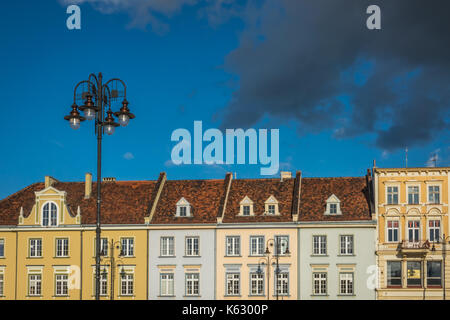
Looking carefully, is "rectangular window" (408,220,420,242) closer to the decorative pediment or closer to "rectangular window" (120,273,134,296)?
the decorative pediment

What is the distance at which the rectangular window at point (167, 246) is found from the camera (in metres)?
61.4

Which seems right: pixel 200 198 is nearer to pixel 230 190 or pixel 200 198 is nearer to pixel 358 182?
pixel 230 190

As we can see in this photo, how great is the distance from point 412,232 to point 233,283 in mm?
16763

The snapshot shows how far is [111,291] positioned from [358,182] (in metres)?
25.5

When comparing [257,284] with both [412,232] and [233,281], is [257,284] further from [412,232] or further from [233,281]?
[412,232]

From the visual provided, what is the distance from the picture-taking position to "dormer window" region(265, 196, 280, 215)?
6131 centimetres

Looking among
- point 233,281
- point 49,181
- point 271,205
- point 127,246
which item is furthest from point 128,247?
point 271,205

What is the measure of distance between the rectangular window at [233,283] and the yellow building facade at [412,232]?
1257 centimetres

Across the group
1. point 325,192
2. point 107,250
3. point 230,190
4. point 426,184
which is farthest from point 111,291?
point 426,184

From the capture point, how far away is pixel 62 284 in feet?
203

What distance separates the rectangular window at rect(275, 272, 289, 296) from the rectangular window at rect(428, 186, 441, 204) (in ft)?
47.9

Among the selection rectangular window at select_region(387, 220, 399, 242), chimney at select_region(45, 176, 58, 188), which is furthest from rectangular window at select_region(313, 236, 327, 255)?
chimney at select_region(45, 176, 58, 188)

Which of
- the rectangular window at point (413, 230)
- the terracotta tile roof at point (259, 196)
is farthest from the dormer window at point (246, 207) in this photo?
the rectangular window at point (413, 230)
